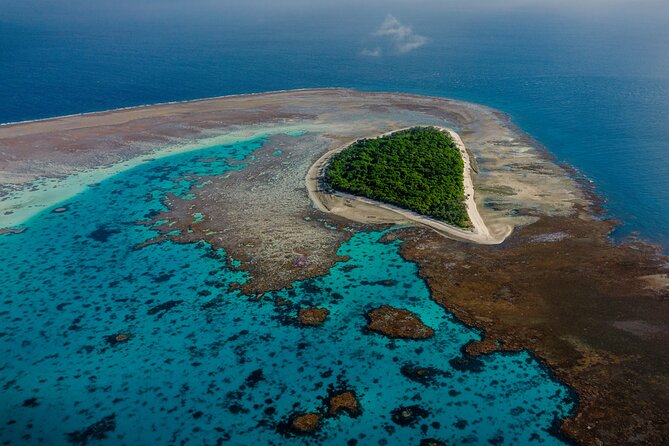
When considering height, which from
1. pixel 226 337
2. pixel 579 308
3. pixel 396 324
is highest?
pixel 579 308

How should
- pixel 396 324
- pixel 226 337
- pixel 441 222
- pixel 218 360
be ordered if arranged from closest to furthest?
pixel 218 360 → pixel 226 337 → pixel 396 324 → pixel 441 222

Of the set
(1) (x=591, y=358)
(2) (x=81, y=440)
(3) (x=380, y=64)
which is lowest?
(2) (x=81, y=440)

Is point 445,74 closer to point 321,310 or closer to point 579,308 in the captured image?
point 579,308

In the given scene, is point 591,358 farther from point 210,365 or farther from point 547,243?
point 210,365

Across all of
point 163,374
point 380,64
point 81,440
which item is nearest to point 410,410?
point 163,374

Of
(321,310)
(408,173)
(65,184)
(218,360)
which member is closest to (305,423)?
(218,360)

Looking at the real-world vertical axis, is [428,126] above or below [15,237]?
above
